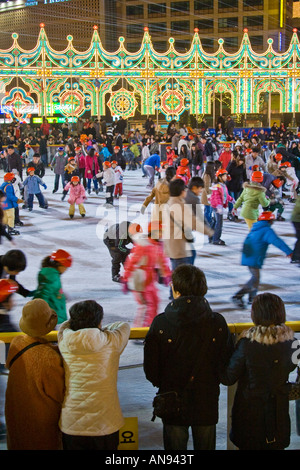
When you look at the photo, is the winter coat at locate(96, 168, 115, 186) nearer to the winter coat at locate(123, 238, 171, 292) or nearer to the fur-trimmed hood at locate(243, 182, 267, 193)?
the fur-trimmed hood at locate(243, 182, 267, 193)

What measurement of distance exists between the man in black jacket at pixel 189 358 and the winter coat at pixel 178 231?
320 cm

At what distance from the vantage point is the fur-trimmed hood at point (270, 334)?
276 cm

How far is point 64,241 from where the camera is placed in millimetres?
9891

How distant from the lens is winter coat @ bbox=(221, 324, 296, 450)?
2770 mm

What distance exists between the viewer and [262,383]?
2.78 meters

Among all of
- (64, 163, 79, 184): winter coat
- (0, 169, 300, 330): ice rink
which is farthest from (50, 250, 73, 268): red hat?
(64, 163, 79, 184): winter coat

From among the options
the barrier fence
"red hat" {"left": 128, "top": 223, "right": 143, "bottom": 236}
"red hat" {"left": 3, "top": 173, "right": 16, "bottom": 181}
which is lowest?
the barrier fence

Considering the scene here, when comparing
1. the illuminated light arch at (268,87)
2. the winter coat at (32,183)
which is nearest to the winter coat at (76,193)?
the winter coat at (32,183)

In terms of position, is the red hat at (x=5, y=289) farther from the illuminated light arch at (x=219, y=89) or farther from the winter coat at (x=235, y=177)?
the illuminated light arch at (x=219, y=89)

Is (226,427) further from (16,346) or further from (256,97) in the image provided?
(256,97)

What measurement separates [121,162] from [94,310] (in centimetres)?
1322

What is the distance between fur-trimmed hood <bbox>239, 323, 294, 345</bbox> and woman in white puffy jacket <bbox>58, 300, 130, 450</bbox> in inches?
24.5

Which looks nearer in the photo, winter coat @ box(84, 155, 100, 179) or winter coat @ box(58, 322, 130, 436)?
winter coat @ box(58, 322, 130, 436)
